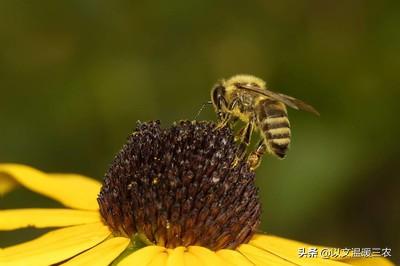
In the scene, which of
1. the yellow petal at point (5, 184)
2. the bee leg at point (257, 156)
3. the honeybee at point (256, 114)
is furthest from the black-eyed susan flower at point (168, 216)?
the yellow petal at point (5, 184)

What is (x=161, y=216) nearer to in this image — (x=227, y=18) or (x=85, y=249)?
(x=85, y=249)

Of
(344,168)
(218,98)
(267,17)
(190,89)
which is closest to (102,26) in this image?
(190,89)

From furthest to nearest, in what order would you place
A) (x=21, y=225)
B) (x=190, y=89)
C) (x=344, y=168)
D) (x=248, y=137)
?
(x=190, y=89) → (x=344, y=168) → (x=248, y=137) → (x=21, y=225)

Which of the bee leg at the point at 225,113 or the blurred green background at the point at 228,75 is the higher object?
the blurred green background at the point at 228,75

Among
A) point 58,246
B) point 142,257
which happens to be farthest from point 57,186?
point 142,257

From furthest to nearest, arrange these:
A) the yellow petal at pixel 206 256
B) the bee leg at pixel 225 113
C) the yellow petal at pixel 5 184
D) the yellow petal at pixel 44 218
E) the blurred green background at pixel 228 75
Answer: the blurred green background at pixel 228 75
the yellow petal at pixel 5 184
the bee leg at pixel 225 113
the yellow petal at pixel 44 218
the yellow petal at pixel 206 256

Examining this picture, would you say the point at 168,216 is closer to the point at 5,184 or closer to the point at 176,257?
the point at 176,257

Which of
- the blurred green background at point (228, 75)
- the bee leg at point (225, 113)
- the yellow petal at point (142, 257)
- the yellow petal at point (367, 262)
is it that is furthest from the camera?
the blurred green background at point (228, 75)

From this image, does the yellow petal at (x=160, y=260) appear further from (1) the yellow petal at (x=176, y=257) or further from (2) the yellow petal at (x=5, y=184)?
(2) the yellow petal at (x=5, y=184)
